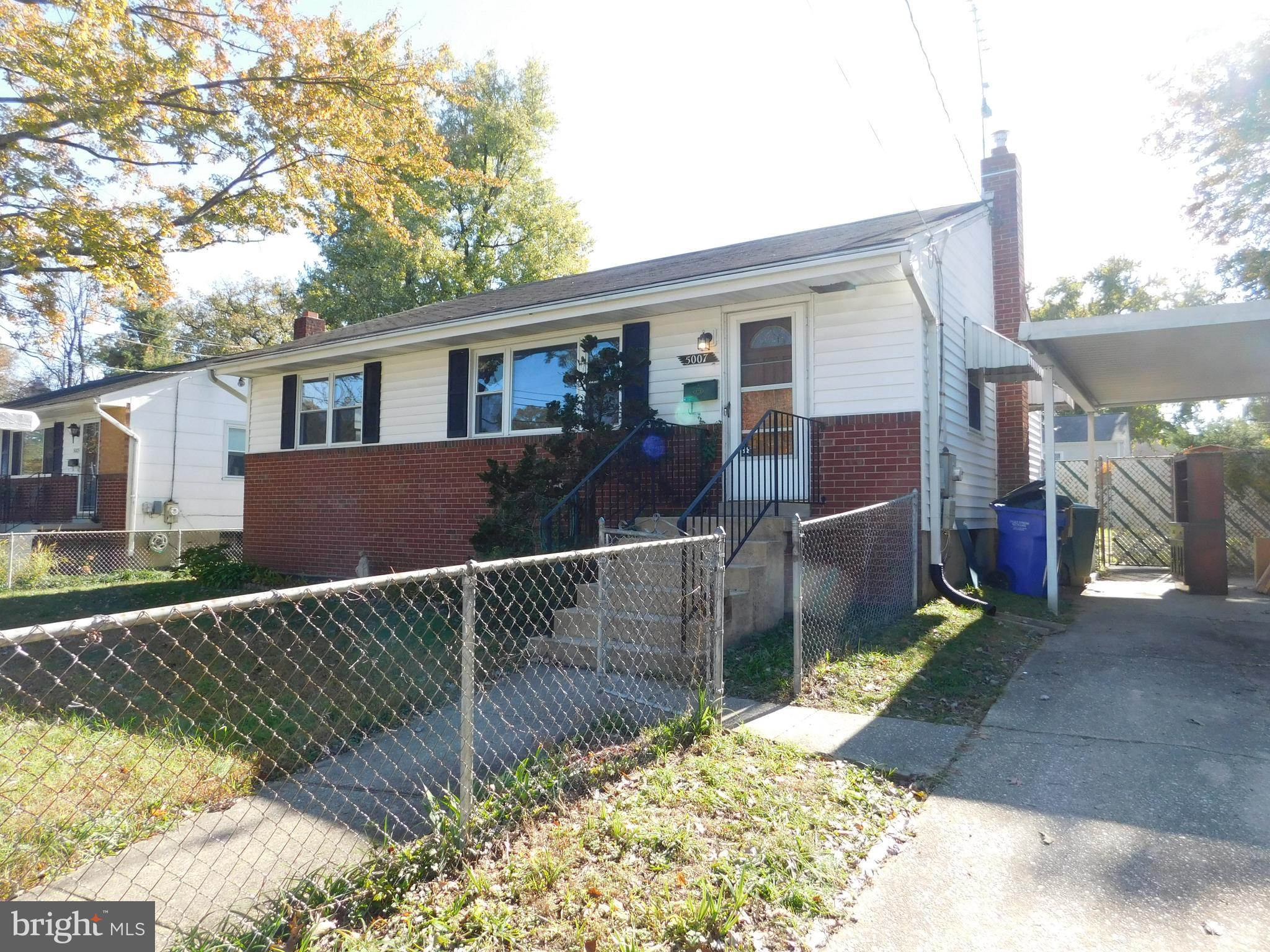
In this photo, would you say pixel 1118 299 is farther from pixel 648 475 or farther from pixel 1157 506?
pixel 648 475

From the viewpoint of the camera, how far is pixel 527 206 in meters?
25.7

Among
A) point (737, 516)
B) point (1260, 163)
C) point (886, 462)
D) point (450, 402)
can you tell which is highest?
point (1260, 163)

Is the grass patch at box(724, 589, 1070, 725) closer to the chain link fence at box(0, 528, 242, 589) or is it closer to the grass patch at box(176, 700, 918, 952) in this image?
the grass patch at box(176, 700, 918, 952)

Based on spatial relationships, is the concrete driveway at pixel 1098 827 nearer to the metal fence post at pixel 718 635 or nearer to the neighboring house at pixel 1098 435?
the metal fence post at pixel 718 635

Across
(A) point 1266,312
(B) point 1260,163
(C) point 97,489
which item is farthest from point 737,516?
(C) point 97,489

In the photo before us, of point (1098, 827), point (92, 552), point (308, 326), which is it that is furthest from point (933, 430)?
point (92, 552)

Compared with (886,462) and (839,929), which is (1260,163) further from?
(839,929)

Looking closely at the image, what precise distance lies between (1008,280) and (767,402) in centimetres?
534

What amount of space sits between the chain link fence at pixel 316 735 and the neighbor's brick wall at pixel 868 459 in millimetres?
2289

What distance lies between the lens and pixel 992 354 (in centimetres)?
977

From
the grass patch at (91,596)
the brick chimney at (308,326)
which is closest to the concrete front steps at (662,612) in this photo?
the grass patch at (91,596)

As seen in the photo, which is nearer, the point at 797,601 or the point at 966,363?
the point at 797,601

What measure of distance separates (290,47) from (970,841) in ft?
31.6

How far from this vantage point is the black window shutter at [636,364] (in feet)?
28.1
